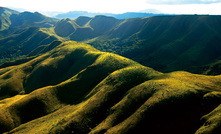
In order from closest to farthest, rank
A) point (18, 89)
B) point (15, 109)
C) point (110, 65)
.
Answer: point (15, 109)
point (110, 65)
point (18, 89)

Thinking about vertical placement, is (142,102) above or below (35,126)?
above

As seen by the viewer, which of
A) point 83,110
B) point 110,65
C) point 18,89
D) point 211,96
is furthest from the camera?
point 18,89

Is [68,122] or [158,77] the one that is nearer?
[68,122]

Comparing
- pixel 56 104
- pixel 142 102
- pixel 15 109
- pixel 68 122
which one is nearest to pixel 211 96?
pixel 142 102

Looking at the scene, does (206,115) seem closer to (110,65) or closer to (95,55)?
(110,65)

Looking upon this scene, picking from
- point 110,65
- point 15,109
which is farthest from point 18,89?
point 110,65

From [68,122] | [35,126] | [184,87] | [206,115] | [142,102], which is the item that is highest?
[184,87]
